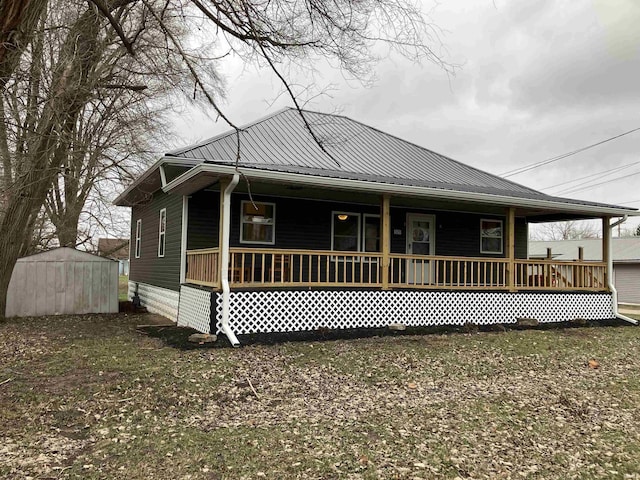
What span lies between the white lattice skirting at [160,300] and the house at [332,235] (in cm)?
6

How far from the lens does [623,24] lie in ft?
17.9

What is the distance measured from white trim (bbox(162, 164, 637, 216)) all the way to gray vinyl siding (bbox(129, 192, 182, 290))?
162 cm

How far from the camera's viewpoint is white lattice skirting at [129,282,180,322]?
11281 millimetres

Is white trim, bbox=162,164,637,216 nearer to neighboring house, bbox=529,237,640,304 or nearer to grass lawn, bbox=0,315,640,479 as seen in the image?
grass lawn, bbox=0,315,640,479

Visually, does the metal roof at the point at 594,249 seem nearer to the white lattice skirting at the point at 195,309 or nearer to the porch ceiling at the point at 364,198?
the porch ceiling at the point at 364,198

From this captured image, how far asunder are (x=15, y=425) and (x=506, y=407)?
5141mm

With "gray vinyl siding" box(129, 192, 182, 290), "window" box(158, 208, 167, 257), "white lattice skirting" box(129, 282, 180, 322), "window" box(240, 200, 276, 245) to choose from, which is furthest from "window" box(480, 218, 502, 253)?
"window" box(158, 208, 167, 257)

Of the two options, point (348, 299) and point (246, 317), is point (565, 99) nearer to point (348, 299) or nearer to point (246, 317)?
point (348, 299)

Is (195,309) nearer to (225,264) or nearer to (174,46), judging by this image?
(225,264)

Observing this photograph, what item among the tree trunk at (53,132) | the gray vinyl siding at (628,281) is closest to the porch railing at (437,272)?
the tree trunk at (53,132)

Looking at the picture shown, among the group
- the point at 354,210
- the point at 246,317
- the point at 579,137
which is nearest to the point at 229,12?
the point at 246,317

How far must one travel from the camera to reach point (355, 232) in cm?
1270

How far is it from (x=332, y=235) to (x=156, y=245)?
16.5ft

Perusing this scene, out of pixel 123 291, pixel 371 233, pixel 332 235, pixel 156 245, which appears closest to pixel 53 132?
pixel 156 245
